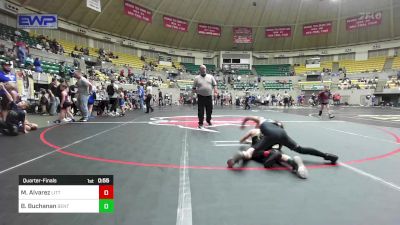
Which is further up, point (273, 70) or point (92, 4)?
point (92, 4)

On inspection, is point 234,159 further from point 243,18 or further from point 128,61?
point 243,18

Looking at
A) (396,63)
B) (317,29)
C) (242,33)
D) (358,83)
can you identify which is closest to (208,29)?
(242,33)

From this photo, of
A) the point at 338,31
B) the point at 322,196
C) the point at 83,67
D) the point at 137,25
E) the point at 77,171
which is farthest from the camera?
the point at 338,31

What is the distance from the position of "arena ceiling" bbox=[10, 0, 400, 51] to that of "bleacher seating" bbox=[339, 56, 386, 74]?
2857 millimetres

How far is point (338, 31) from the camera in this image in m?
39.0

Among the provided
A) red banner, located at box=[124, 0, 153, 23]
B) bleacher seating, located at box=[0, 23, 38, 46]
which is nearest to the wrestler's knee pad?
bleacher seating, located at box=[0, 23, 38, 46]

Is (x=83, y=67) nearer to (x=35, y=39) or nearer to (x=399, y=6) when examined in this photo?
(x=35, y=39)

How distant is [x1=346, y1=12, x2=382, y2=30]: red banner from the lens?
31034 mm

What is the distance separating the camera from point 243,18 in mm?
38375

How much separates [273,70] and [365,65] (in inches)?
485

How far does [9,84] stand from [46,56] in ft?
56.5

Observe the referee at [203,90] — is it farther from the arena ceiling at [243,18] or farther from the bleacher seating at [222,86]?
the bleacher seating at [222,86]

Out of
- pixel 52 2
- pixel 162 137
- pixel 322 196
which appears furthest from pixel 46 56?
pixel 322 196

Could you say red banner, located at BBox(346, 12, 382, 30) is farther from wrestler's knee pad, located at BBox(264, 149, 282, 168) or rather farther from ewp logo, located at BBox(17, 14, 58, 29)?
wrestler's knee pad, located at BBox(264, 149, 282, 168)
